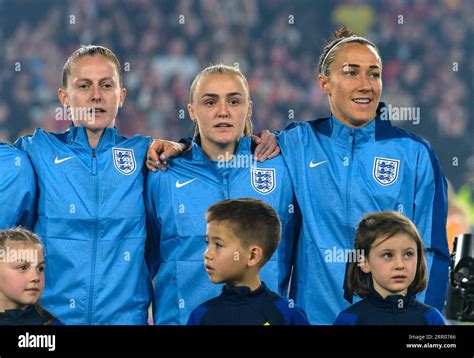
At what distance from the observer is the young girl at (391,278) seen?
12.2ft

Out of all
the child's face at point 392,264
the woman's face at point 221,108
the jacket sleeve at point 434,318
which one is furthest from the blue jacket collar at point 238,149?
the jacket sleeve at point 434,318

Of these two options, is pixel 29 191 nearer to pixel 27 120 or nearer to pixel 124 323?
pixel 124 323

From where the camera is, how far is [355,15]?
7.20m

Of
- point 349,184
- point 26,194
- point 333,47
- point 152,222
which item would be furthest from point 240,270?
point 333,47

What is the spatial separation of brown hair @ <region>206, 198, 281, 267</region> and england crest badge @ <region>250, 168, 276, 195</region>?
0.64 feet

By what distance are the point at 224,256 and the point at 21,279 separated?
2.76 feet

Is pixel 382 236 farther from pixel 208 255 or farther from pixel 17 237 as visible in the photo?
pixel 17 237

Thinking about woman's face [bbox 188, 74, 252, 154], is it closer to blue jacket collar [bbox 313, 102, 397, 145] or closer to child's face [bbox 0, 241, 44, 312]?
blue jacket collar [bbox 313, 102, 397, 145]

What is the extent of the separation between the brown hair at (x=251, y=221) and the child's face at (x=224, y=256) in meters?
0.03

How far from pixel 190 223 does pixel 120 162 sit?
0.42 metres

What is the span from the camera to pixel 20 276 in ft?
12.4

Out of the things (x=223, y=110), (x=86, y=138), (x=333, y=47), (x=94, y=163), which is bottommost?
(x=94, y=163)
